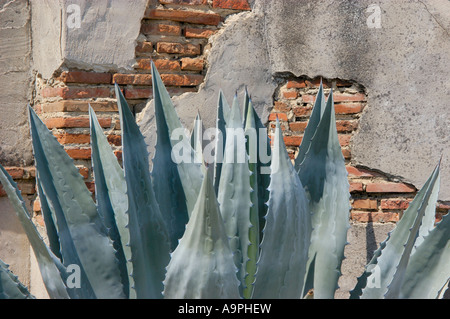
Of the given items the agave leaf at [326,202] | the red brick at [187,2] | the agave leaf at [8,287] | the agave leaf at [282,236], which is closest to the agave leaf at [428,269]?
the agave leaf at [326,202]

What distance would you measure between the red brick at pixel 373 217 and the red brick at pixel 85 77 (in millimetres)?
1190

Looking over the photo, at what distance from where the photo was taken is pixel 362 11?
238 centimetres

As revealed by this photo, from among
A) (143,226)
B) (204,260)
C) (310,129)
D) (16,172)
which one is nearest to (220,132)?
(310,129)

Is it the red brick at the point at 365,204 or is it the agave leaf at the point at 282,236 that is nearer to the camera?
the agave leaf at the point at 282,236

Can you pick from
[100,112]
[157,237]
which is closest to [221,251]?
[157,237]

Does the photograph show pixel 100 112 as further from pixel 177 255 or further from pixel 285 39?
pixel 177 255

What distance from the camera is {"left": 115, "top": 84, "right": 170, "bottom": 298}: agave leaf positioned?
4.96 feet

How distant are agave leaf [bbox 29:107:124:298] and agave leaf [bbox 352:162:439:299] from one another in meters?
0.70

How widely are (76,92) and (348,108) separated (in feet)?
3.77

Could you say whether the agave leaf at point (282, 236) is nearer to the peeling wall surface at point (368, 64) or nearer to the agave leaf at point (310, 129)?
the agave leaf at point (310, 129)

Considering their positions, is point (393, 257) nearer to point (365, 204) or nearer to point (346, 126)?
point (365, 204)

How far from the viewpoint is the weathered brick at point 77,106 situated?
2188 millimetres

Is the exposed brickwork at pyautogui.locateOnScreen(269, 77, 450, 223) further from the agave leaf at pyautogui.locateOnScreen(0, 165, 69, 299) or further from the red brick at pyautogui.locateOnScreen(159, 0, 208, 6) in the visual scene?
the agave leaf at pyautogui.locateOnScreen(0, 165, 69, 299)

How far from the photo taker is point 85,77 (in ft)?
7.26
